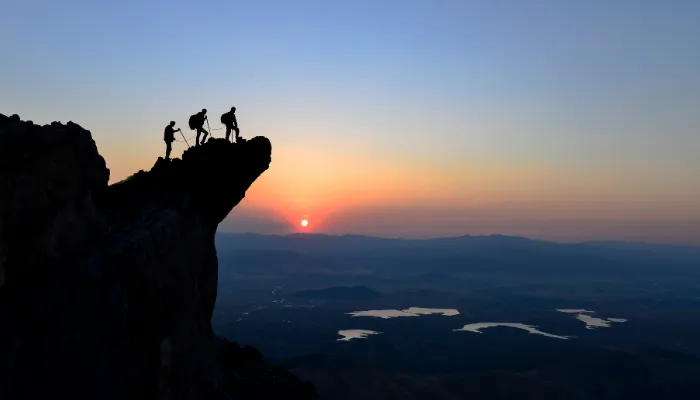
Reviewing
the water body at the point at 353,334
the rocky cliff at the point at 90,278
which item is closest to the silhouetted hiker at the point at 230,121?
the rocky cliff at the point at 90,278

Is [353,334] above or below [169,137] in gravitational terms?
below

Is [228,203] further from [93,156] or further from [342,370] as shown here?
[342,370]

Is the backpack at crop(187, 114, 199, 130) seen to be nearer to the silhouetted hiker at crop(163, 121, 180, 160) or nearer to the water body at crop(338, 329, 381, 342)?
the silhouetted hiker at crop(163, 121, 180, 160)

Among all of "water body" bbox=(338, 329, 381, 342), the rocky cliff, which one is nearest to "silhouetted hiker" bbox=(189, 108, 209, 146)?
the rocky cliff

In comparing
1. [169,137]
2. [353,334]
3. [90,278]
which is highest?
[169,137]

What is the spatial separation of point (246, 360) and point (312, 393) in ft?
27.2

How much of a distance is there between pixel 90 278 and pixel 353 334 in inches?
6722

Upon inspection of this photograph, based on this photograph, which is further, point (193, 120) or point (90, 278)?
point (193, 120)

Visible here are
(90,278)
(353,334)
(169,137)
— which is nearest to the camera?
(90,278)

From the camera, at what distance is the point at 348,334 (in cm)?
18712

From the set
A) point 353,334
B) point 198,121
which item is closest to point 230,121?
point 198,121

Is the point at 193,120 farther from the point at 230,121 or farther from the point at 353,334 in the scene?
the point at 353,334

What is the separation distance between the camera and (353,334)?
18700 cm

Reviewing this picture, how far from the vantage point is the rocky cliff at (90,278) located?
67.4 ft
